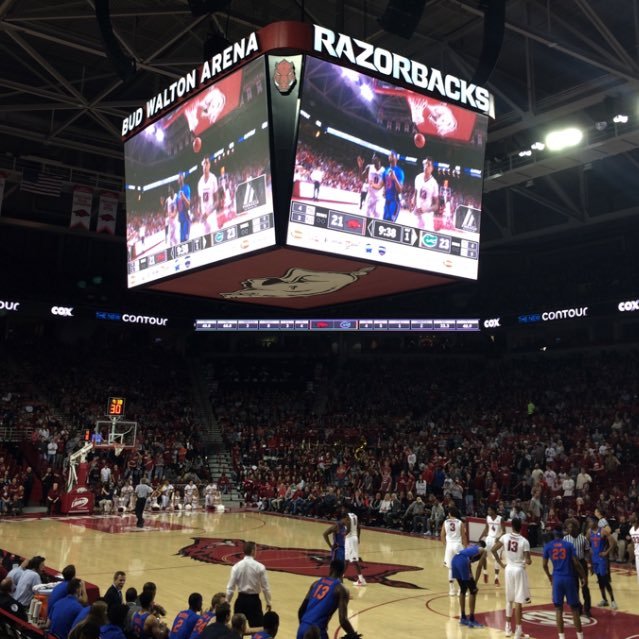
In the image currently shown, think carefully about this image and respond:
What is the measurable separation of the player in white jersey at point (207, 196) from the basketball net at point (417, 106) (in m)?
3.59

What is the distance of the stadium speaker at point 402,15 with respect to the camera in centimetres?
1367

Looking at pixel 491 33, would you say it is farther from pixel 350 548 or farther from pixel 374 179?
pixel 350 548

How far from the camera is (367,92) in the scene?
1208 centimetres

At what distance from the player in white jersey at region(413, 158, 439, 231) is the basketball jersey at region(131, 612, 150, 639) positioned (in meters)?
8.04

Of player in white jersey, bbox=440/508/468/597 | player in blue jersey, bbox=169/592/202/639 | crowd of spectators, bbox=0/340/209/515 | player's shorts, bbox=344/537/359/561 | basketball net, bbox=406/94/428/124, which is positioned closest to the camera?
player in blue jersey, bbox=169/592/202/639

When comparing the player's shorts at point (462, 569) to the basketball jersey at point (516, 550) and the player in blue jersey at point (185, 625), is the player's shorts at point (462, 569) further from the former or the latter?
the player in blue jersey at point (185, 625)

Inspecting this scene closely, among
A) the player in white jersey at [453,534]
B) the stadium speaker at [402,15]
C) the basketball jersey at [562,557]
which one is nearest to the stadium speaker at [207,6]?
the stadium speaker at [402,15]

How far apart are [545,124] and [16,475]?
20862mm

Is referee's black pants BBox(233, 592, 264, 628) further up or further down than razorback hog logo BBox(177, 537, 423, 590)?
further up

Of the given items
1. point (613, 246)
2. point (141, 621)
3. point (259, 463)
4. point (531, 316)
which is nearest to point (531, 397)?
point (531, 316)

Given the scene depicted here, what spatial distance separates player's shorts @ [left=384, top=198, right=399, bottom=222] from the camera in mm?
12352

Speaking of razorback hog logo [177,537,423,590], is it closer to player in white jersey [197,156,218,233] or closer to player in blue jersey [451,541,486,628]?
player in blue jersey [451,541,486,628]

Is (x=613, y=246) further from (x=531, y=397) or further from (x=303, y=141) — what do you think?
(x=303, y=141)

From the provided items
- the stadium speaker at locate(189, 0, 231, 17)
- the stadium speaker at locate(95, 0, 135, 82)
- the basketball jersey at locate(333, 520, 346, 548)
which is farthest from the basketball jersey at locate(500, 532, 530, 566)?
the stadium speaker at locate(95, 0, 135, 82)
